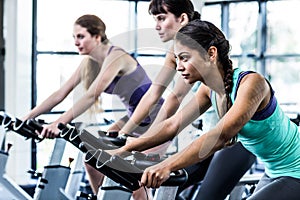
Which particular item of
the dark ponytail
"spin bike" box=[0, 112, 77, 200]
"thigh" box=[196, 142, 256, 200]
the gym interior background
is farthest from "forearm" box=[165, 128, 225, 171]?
the gym interior background

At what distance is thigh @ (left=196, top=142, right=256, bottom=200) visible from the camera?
2.51m

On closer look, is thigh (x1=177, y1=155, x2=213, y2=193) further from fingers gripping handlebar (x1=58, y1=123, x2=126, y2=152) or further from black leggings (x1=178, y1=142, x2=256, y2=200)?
fingers gripping handlebar (x1=58, y1=123, x2=126, y2=152)

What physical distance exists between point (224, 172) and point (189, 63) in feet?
3.60

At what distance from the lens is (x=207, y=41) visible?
1649mm

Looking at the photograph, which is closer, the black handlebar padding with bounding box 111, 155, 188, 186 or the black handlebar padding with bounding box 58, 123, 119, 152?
the black handlebar padding with bounding box 111, 155, 188, 186

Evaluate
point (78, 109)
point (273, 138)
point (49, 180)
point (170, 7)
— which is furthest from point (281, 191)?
point (49, 180)

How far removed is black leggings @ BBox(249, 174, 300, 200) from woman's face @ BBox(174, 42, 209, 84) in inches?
17.0

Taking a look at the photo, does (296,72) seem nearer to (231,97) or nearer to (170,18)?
(170,18)

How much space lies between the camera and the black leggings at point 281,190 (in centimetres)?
170

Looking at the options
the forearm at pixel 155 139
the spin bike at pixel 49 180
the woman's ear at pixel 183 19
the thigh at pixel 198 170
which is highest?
the woman's ear at pixel 183 19

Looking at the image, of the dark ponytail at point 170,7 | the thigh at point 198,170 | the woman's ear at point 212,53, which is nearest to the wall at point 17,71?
the thigh at point 198,170

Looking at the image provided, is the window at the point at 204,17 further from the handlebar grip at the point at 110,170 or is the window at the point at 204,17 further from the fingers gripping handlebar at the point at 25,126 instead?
the handlebar grip at the point at 110,170

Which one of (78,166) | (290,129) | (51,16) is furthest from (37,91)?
(290,129)

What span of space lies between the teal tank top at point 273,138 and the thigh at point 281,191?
0.03 metres
